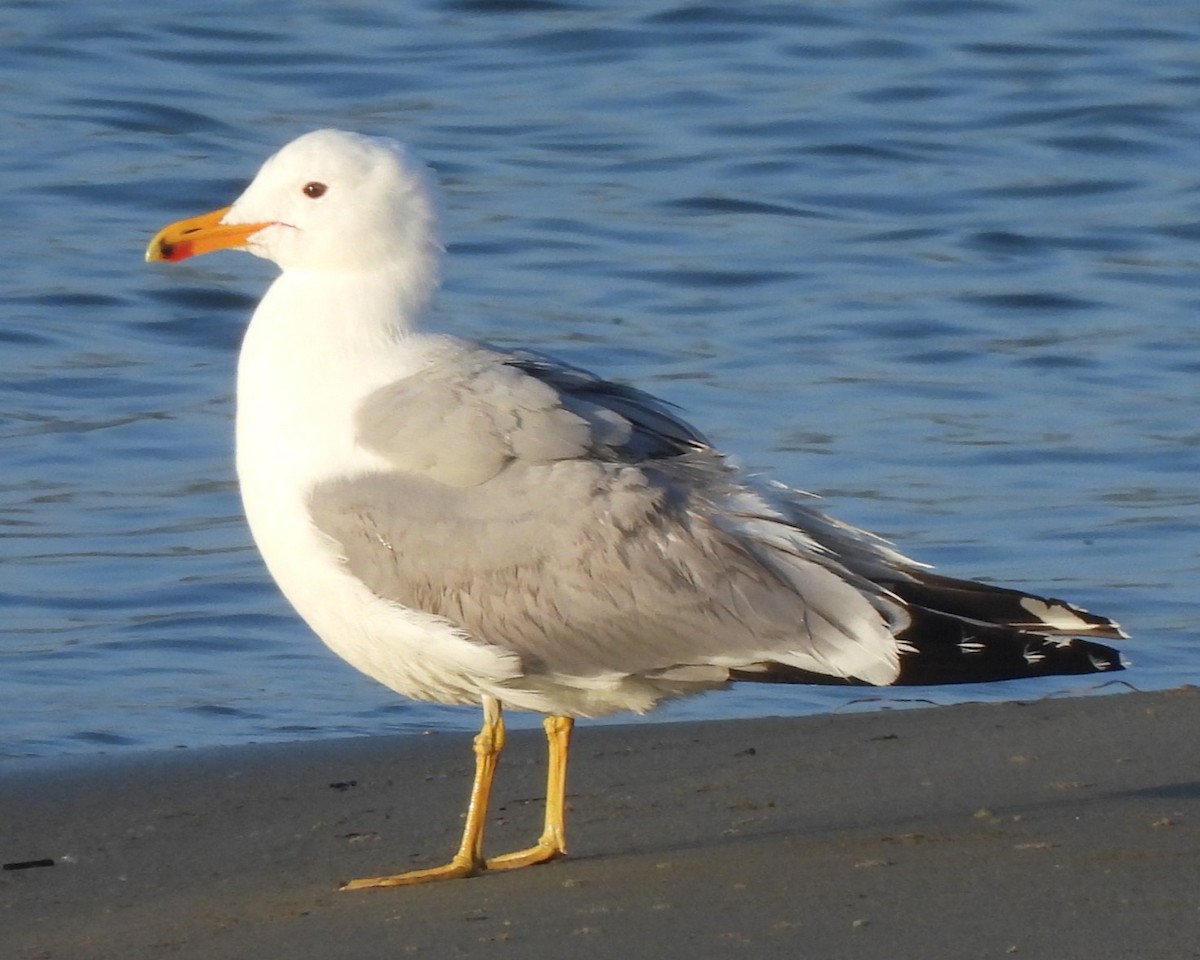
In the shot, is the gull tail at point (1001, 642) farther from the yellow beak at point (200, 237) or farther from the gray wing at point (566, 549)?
the yellow beak at point (200, 237)

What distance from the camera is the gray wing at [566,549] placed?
5055 mm

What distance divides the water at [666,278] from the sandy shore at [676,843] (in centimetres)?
70

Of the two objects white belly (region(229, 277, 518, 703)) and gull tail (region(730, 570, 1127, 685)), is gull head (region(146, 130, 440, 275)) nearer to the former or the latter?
white belly (region(229, 277, 518, 703))

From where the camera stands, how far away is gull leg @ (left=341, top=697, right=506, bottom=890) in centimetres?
493

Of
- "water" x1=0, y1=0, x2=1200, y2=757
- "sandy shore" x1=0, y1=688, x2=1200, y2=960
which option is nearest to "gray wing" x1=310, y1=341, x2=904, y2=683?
"sandy shore" x1=0, y1=688, x2=1200, y2=960

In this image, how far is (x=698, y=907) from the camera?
171 inches

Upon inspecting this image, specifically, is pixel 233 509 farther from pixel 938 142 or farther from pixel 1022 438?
pixel 938 142

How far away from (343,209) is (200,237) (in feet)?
1.39

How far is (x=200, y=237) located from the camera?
18.9ft

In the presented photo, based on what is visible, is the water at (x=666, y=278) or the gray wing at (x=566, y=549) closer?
the gray wing at (x=566, y=549)

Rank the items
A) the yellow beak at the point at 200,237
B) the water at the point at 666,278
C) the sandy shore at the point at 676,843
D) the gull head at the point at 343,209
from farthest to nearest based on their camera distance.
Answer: the water at the point at 666,278 → the yellow beak at the point at 200,237 → the gull head at the point at 343,209 → the sandy shore at the point at 676,843

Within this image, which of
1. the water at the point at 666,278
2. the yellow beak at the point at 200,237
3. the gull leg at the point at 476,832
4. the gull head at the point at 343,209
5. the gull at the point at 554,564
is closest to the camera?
the gull leg at the point at 476,832

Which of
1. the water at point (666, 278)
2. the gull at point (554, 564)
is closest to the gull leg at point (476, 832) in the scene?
the gull at point (554, 564)

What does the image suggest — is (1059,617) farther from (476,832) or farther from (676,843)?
(476,832)
